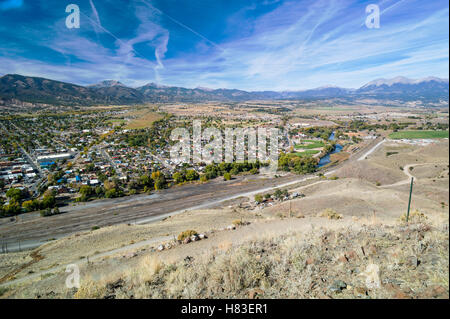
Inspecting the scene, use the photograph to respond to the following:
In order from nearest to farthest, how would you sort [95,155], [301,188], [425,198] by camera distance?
[425,198], [301,188], [95,155]

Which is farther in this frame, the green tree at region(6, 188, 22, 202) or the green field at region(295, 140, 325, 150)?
the green field at region(295, 140, 325, 150)

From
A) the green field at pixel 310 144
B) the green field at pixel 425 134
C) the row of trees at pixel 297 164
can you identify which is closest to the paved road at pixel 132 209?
the row of trees at pixel 297 164

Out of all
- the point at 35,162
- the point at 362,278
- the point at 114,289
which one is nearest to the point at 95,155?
the point at 35,162

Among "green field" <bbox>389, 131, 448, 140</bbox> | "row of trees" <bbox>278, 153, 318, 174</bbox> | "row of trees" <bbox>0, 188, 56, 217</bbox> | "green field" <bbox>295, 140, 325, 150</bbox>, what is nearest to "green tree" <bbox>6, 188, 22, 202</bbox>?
"row of trees" <bbox>0, 188, 56, 217</bbox>

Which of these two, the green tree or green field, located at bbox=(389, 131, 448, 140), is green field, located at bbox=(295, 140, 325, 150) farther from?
the green tree

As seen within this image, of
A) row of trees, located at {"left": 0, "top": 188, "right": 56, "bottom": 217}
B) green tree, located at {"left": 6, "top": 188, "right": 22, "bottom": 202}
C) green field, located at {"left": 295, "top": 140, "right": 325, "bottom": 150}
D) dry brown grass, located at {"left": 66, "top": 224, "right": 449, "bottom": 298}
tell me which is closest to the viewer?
dry brown grass, located at {"left": 66, "top": 224, "right": 449, "bottom": 298}

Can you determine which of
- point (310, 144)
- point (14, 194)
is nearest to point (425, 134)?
point (14, 194)

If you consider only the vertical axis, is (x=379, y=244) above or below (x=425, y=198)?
above
